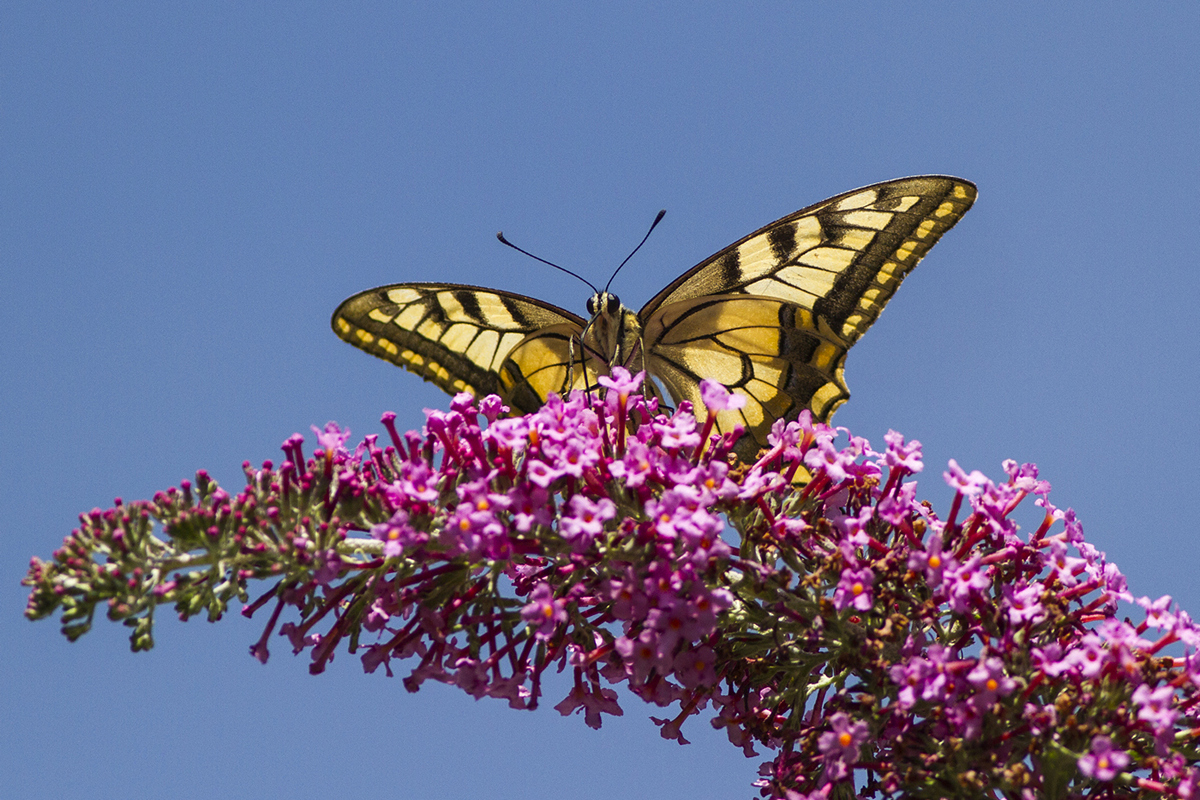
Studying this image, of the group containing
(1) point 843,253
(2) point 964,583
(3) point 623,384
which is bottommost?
(2) point 964,583

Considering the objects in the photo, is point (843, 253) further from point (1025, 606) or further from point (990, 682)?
point (990, 682)

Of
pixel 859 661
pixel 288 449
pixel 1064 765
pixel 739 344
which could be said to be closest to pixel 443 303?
pixel 739 344

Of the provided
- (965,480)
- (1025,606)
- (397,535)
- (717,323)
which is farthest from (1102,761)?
(717,323)

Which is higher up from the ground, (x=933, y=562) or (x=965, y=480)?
(x=965, y=480)

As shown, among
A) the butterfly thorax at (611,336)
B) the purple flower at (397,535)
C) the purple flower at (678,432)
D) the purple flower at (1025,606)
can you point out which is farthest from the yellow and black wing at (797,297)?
the purple flower at (397,535)

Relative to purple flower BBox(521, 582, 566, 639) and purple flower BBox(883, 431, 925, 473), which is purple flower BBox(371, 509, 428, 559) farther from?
purple flower BBox(883, 431, 925, 473)

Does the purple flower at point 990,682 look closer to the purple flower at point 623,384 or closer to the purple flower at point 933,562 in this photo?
the purple flower at point 933,562

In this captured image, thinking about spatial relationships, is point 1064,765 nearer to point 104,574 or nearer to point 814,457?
point 814,457
